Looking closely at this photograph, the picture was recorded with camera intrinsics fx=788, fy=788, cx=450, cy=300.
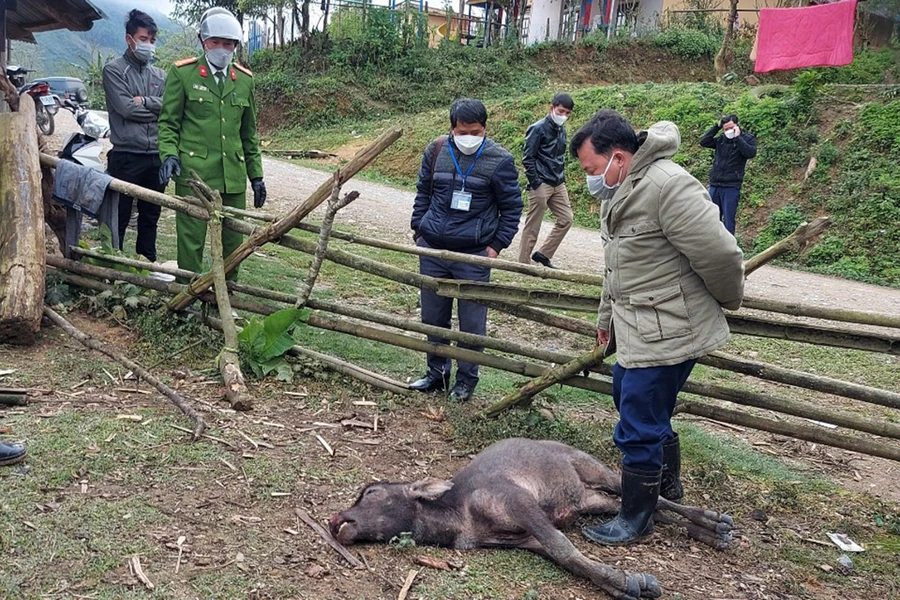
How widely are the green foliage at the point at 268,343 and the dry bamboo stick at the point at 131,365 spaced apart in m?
0.53

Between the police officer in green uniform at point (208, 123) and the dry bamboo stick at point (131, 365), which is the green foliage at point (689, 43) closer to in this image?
the police officer in green uniform at point (208, 123)

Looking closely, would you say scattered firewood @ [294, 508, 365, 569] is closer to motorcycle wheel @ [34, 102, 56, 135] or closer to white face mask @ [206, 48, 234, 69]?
white face mask @ [206, 48, 234, 69]

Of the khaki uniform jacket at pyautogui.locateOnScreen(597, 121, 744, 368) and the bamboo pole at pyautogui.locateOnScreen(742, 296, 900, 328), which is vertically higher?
the khaki uniform jacket at pyautogui.locateOnScreen(597, 121, 744, 368)

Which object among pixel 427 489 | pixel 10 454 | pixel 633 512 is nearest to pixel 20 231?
pixel 10 454

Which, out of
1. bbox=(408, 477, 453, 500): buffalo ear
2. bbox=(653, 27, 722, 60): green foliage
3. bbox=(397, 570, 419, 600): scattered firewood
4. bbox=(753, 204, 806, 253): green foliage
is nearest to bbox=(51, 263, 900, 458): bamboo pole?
bbox=(408, 477, 453, 500): buffalo ear

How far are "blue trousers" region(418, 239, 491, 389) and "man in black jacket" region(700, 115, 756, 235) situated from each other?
6.44 metres

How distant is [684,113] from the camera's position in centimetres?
1591

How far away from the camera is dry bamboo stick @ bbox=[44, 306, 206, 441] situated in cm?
400

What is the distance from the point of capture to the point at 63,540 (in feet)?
9.56

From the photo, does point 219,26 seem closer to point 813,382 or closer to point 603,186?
point 603,186

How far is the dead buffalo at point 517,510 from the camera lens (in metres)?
3.11

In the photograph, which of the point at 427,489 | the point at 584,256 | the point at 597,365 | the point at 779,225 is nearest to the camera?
the point at 427,489

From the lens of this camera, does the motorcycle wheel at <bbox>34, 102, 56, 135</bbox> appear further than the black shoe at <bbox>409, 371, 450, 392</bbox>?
Yes

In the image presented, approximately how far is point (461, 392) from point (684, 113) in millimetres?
12746
